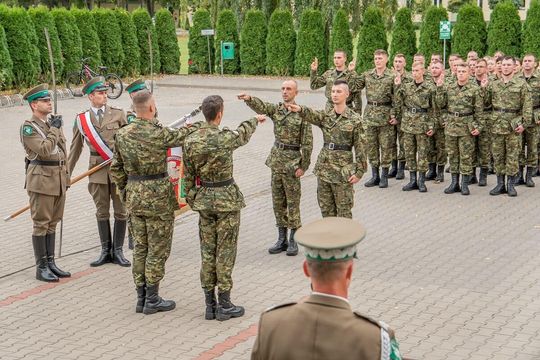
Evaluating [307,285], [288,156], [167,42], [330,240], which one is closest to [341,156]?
[288,156]

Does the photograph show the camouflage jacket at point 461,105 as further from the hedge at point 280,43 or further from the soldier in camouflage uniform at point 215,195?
the hedge at point 280,43

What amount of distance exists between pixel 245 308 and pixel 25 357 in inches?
77.3

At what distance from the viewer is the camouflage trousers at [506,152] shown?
13.2 m

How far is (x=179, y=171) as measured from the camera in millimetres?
9977

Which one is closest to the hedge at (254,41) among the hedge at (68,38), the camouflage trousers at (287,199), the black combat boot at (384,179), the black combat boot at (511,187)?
the hedge at (68,38)

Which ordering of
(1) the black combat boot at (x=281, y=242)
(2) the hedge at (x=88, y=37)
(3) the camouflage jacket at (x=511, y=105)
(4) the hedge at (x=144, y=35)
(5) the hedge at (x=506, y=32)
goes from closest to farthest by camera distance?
(1) the black combat boot at (x=281, y=242), (3) the camouflage jacket at (x=511, y=105), (5) the hedge at (x=506, y=32), (2) the hedge at (x=88, y=37), (4) the hedge at (x=144, y=35)

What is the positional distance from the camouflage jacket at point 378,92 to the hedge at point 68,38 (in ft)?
53.7

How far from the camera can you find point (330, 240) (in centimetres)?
380

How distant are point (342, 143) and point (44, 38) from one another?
18801mm

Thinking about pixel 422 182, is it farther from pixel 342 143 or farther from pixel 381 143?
pixel 342 143

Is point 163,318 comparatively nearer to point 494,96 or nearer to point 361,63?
point 494,96

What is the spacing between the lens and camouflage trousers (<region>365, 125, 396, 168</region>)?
13961 millimetres

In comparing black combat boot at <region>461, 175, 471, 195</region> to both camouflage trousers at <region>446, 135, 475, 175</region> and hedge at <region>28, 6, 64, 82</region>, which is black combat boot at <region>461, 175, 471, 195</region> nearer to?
camouflage trousers at <region>446, 135, 475, 175</region>

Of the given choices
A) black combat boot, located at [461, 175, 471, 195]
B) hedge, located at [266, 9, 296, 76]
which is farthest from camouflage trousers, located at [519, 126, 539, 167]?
hedge, located at [266, 9, 296, 76]
